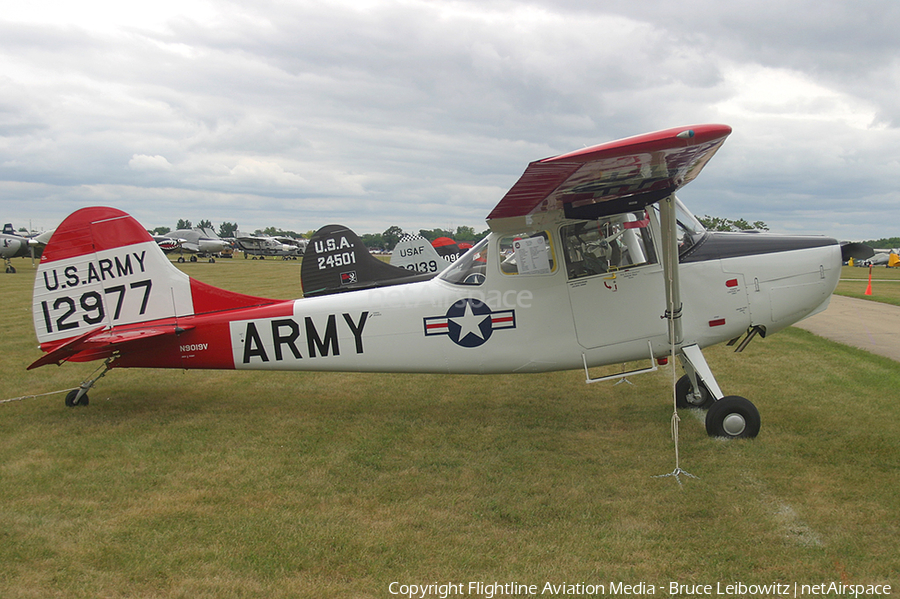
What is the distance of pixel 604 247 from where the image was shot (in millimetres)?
5664

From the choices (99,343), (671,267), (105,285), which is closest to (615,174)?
(671,267)

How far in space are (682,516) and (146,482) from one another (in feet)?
13.7

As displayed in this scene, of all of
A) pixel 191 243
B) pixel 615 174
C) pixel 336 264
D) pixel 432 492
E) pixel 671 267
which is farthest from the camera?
pixel 191 243

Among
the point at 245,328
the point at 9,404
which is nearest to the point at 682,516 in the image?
the point at 245,328

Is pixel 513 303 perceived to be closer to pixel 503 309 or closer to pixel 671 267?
pixel 503 309

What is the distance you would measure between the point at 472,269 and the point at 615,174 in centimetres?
193

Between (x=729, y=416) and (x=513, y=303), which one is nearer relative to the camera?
(x=729, y=416)

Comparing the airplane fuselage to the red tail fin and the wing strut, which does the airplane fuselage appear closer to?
the red tail fin

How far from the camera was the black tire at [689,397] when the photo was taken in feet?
20.4

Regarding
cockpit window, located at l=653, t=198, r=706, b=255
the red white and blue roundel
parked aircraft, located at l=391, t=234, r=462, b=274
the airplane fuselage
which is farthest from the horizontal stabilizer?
parked aircraft, located at l=391, t=234, r=462, b=274

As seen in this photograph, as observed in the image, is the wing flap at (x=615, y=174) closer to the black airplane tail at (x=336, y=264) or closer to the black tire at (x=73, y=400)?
the black tire at (x=73, y=400)

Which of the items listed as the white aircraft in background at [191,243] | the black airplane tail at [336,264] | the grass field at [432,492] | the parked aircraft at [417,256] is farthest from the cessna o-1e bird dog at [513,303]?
the white aircraft in background at [191,243]

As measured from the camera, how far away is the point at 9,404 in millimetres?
6848

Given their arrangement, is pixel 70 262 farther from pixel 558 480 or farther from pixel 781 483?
pixel 781 483
